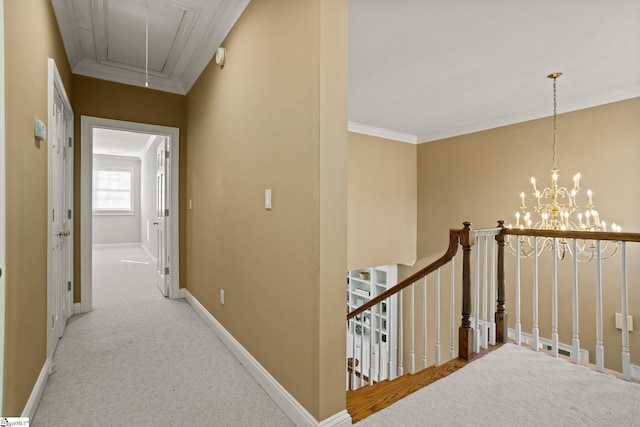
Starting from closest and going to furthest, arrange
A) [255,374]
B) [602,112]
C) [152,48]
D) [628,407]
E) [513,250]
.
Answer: [628,407], [255,374], [152,48], [602,112], [513,250]

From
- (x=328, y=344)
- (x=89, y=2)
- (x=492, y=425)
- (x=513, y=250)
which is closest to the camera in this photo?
(x=328, y=344)

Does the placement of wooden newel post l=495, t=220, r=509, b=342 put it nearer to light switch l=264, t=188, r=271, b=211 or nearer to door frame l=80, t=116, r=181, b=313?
light switch l=264, t=188, r=271, b=211

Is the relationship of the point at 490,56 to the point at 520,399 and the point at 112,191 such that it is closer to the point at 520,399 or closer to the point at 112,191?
the point at 520,399

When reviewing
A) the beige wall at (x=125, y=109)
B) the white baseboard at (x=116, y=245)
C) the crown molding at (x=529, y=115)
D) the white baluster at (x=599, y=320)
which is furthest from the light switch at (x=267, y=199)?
the white baseboard at (x=116, y=245)

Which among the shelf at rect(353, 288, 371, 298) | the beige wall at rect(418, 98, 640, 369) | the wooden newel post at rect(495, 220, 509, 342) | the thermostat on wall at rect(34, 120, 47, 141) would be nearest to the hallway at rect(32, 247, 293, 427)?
the thermostat on wall at rect(34, 120, 47, 141)

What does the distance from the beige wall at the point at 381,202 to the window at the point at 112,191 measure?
682 centimetres

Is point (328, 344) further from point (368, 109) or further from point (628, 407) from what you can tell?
point (368, 109)

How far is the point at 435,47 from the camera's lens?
275 centimetres

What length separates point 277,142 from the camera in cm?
187

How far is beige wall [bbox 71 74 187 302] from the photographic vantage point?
3352 mm

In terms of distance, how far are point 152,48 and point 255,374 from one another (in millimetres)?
3053

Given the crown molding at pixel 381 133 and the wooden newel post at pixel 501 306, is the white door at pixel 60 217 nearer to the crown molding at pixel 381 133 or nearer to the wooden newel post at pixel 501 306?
the wooden newel post at pixel 501 306

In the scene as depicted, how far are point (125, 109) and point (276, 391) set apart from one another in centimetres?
338

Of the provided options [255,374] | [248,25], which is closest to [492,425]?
[255,374]
